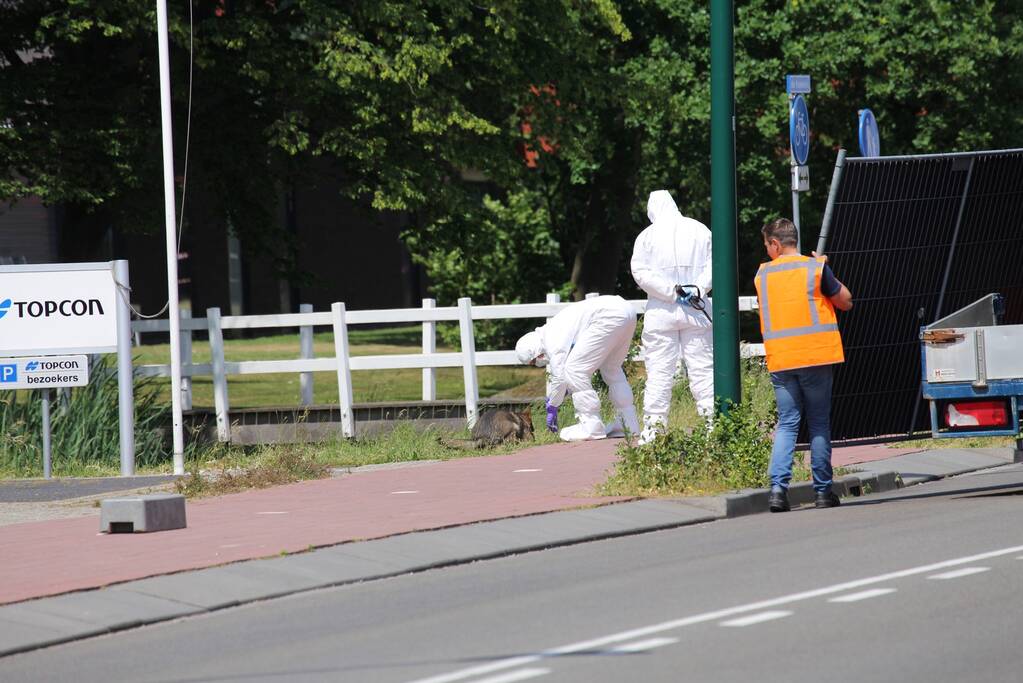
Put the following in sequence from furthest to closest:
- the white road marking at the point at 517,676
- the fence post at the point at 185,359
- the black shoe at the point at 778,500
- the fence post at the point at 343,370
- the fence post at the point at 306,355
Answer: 1. the fence post at the point at 306,355
2. the fence post at the point at 185,359
3. the fence post at the point at 343,370
4. the black shoe at the point at 778,500
5. the white road marking at the point at 517,676

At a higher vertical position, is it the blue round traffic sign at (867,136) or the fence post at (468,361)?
the blue round traffic sign at (867,136)

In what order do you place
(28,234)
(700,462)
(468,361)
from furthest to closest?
1. (28,234)
2. (468,361)
3. (700,462)

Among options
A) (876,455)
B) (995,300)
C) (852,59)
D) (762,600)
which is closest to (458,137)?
(852,59)

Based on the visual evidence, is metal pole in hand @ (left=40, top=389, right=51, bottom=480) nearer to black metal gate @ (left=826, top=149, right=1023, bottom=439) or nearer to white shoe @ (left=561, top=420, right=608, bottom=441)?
white shoe @ (left=561, top=420, right=608, bottom=441)

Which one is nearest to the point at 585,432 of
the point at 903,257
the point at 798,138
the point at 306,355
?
the point at 798,138

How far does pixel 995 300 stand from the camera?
40.7 ft

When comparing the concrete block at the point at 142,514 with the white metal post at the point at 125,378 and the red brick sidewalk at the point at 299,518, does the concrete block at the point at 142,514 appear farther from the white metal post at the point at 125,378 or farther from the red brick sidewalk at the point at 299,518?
the white metal post at the point at 125,378

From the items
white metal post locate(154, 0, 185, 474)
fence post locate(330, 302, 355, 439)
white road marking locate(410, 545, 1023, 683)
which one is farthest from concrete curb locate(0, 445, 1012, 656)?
fence post locate(330, 302, 355, 439)

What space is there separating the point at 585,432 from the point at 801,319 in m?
4.76

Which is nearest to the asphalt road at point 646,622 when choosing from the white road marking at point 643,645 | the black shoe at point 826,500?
the white road marking at point 643,645

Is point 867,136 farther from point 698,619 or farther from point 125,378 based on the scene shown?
point 698,619

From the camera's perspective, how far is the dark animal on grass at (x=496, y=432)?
15.7 metres

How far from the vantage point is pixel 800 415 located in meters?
11.3

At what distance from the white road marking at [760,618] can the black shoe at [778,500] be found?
3636mm
